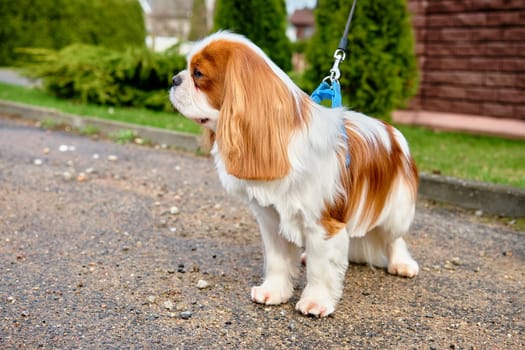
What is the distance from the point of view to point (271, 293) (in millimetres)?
3523

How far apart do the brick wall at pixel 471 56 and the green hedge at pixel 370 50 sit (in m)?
2.26

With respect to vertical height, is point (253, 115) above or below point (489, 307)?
above

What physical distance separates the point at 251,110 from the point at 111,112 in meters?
8.71

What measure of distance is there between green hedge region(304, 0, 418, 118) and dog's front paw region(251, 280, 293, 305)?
19.4 ft

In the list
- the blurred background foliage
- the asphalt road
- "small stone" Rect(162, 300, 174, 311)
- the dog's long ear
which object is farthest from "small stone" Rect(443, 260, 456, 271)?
the blurred background foliage

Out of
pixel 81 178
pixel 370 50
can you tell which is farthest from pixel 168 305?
pixel 370 50

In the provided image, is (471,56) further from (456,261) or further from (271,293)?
(271,293)

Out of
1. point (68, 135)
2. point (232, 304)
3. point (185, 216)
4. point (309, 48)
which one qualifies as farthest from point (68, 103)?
point (232, 304)

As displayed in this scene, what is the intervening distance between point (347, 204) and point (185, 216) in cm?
229

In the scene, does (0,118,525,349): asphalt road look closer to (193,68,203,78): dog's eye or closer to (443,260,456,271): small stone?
(443,260,456,271): small stone

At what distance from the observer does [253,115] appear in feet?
9.82

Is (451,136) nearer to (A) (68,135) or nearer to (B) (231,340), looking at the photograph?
(A) (68,135)

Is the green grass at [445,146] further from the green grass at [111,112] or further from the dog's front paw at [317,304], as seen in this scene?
the dog's front paw at [317,304]

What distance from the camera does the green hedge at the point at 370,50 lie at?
9.10 metres
